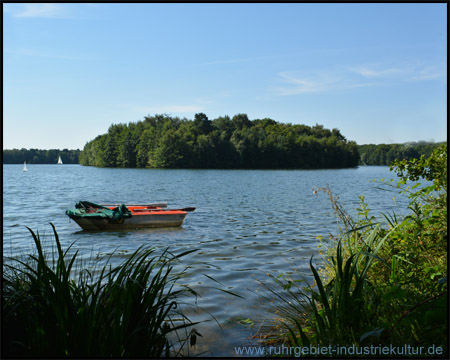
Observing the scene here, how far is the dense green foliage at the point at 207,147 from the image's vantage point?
8644 cm

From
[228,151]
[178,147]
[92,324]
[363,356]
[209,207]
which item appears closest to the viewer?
[92,324]

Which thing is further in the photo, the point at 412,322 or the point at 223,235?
the point at 223,235

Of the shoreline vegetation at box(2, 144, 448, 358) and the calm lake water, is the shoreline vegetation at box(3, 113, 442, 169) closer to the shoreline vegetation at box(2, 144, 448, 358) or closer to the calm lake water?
the calm lake water

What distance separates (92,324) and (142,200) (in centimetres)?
2306

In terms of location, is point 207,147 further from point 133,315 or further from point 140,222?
point 133,315

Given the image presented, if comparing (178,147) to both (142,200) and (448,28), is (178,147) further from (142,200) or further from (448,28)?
(448,28)

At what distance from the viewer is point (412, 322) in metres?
3.04

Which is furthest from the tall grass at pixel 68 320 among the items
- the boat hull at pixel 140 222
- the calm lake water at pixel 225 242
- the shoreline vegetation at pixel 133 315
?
the boat hull at pixel 140 222

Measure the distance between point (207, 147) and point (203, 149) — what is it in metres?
0.99

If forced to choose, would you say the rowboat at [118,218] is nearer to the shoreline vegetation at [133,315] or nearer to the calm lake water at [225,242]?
the calm lake water at [225,242]

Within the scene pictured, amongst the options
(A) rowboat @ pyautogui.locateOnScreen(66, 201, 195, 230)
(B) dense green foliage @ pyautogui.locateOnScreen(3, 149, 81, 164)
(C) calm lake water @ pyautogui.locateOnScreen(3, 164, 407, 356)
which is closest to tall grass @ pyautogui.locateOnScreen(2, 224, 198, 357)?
(C) calm lake water @ pyautogui.locateOnScreen(3, 164, 407, 356)

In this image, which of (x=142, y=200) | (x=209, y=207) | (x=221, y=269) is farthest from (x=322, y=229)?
(x=142, y=200)

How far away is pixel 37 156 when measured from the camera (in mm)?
92688

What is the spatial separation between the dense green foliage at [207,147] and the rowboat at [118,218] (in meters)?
70.1
